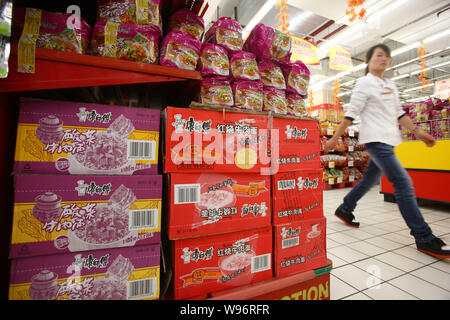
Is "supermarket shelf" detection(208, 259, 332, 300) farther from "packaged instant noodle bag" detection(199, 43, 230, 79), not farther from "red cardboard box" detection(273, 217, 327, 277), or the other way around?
"packaged instant noodle bag" detection(199, 43, 230, 79)

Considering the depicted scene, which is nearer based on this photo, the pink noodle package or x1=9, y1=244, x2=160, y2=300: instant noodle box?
x1=9, y1=244, x2=160, y2=300: instant noodle box

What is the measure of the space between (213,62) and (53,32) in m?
0.60

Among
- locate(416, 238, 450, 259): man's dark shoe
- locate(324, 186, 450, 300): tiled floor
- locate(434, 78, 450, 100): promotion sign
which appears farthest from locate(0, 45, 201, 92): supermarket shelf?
locate(434, 78, 450, 100): promotion sign

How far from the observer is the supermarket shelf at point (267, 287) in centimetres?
83

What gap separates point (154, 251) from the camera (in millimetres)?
816

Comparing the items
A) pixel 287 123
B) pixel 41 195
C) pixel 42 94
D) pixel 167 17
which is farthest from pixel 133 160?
pixel 167 17

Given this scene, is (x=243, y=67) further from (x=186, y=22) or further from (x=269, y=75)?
(x=186, y=22)

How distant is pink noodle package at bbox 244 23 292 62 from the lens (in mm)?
1079

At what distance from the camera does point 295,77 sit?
3.90ft

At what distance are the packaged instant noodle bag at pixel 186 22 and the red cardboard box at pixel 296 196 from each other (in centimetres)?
81

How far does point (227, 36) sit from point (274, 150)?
0.61 m

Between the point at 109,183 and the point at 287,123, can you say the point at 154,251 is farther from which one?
the point at 287,123

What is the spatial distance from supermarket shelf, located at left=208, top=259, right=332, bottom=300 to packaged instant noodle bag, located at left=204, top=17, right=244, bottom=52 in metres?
1.11

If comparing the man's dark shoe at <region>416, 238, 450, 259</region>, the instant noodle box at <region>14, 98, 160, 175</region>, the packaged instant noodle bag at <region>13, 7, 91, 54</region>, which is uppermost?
the packaged instant noodle bag at <region>13, 7, 91, 54</region>
